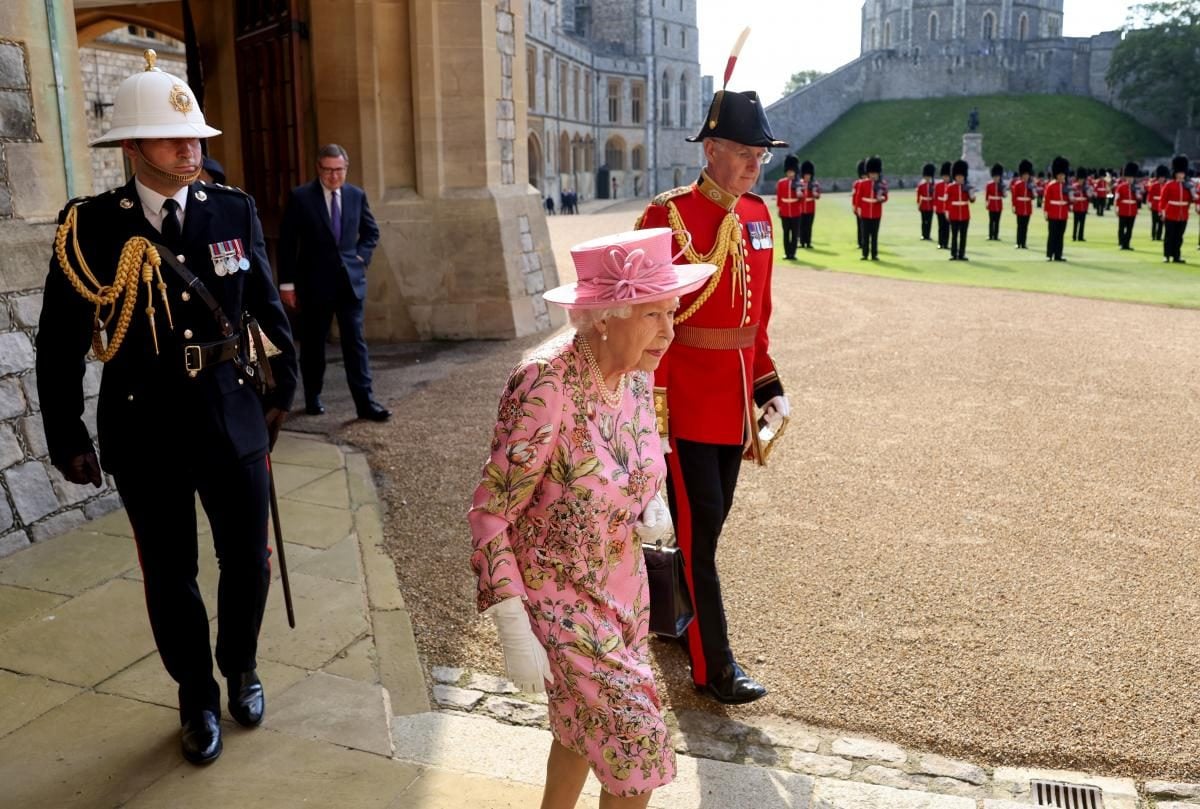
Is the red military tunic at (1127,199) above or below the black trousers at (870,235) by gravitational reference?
above

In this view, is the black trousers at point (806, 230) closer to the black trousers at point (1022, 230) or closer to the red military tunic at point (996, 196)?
the red military tunic at point (996, 196)

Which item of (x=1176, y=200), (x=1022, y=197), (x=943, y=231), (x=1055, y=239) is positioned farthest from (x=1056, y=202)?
(x=943, y=231)

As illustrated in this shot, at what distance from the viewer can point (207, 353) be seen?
9.14 ft

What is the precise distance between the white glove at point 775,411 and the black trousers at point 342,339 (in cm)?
373

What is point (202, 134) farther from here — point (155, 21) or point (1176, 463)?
point (155, 21)

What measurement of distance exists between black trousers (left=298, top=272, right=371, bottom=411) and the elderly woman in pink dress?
467cm

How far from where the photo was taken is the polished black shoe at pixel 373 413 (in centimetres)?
676

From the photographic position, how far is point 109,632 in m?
3.60

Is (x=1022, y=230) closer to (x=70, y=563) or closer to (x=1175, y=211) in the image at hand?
(x=1175, y=211)

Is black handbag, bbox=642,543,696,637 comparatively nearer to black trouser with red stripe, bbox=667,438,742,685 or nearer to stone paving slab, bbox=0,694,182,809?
black trouser with red stripe, bbox=667,438,742,685

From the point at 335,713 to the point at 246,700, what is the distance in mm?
253

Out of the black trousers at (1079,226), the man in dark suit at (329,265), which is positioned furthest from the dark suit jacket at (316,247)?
the black trousers at (1079,226)

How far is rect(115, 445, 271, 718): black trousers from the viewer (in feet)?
9.16

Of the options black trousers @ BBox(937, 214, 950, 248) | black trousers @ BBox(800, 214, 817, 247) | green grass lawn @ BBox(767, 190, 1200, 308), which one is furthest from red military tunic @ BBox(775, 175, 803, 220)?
black trousers @ BBox(937, 214, 950, 248)
